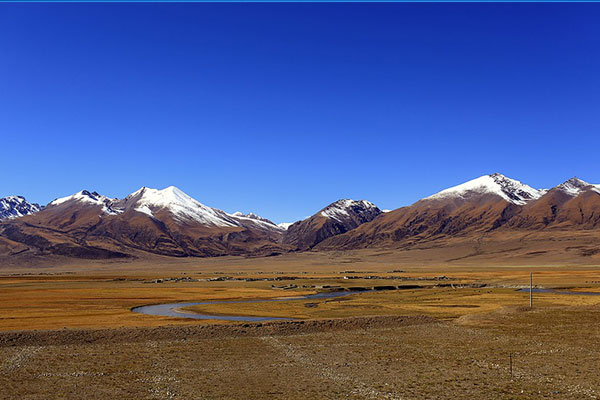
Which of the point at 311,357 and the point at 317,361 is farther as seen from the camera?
the point at 311,357

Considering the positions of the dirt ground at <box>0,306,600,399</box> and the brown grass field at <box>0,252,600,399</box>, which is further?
the brown grass field at <box>0,252,600,399</box>

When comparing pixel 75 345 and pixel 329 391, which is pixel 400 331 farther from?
pixel 75 345

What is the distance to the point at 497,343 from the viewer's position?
134 feet

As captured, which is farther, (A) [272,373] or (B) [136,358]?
(B) [136,358]

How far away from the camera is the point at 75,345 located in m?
41.1

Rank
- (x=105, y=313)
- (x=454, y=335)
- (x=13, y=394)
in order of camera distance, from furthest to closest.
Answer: (x=105, y=313)
(x=454, y=335)
(x=13, y=394)

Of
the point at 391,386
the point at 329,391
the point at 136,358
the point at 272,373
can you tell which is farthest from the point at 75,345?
the point at 391,386

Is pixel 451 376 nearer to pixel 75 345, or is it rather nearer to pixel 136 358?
pixel 136 358

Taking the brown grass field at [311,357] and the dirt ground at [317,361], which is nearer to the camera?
the dirt ground at [317,361]

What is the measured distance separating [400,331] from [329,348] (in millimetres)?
10317

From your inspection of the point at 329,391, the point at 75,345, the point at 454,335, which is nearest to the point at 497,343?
the point at 454,335

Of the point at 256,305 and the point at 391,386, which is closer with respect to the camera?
the point at 391,386

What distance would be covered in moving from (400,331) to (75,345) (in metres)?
27.8

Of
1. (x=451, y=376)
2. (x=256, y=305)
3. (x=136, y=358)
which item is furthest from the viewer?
(x=256, y=305)
